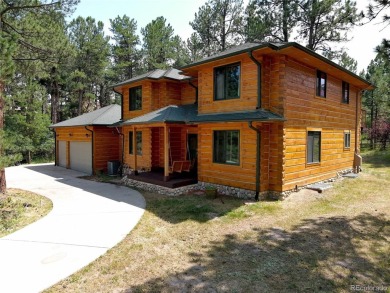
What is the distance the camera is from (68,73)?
30.1m

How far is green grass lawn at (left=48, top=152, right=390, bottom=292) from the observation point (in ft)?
13.9

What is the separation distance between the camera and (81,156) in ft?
56.6

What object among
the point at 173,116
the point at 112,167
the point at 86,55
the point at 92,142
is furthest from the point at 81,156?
the point at 86,55

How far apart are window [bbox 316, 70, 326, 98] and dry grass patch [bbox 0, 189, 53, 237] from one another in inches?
457

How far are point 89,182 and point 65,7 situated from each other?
814 centimetres

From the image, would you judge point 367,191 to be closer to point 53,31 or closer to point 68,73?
point 53,31

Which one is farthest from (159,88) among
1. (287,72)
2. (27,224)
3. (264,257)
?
(264,257)

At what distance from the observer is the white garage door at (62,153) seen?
765 inches

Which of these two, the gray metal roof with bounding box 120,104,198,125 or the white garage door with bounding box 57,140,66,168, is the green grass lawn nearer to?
the gray metal roof with bounding box 120,104,198,125

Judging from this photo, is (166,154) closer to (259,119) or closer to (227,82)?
(227,82)

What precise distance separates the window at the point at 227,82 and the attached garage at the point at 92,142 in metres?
8.41

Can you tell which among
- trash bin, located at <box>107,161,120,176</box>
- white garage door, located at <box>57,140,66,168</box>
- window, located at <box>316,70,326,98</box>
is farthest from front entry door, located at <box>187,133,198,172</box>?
white garage door, located at <box>57,140,66,168</box>

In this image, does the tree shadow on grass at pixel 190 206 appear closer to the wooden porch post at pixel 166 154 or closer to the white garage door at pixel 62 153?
the wooden porch post at pixel 166 154

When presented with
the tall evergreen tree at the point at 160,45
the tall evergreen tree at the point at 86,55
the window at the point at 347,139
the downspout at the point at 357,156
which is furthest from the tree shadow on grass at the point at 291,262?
the tall evergreen tree at the point at 160,45
